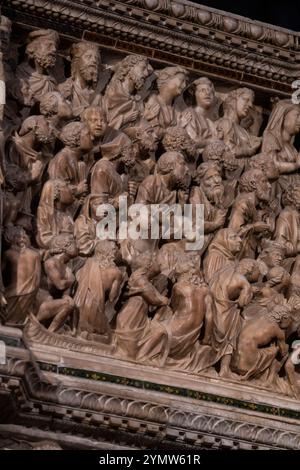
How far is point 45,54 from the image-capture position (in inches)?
454

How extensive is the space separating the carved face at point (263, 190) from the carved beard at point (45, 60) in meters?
1.39

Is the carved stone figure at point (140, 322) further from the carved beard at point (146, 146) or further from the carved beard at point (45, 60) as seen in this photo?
the carved beard at point (45, 60)

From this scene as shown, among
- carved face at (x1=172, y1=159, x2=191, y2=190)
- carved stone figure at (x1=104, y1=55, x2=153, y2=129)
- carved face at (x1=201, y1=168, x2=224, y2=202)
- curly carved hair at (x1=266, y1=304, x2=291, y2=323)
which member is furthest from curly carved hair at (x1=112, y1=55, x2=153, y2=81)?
curly carved hair at (x1=266, y1=304, x2=291, y2=323)

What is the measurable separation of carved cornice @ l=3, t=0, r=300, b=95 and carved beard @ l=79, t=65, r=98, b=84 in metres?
0.24

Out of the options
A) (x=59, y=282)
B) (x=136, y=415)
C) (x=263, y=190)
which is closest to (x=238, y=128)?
(x=263, y=190)

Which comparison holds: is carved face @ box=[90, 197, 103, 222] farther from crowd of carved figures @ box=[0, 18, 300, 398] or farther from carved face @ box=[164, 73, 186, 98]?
carved face @ box=[164, 73, 186, 98]

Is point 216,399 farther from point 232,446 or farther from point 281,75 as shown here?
point 281,75

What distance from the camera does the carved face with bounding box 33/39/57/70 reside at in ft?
37.9

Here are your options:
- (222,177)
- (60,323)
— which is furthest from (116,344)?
(222,177)

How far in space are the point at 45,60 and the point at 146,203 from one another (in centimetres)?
96

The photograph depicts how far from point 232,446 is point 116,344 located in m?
0.82

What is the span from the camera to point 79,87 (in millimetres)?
11711

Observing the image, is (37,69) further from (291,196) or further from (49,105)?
(291,196)

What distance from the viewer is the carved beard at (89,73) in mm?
11656
